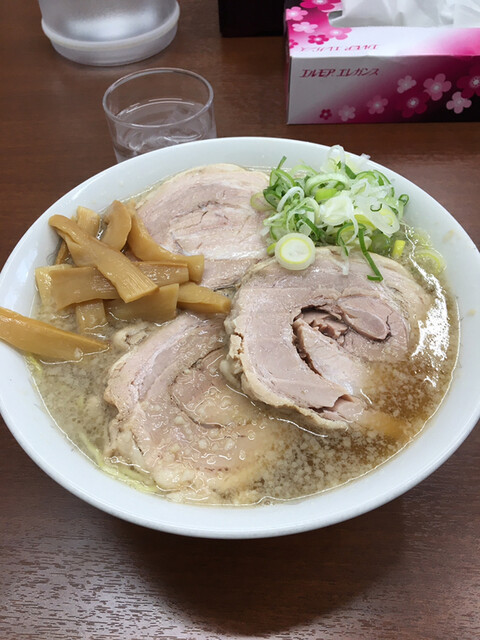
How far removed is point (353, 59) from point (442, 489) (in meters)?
1.47

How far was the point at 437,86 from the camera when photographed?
2.00 metres

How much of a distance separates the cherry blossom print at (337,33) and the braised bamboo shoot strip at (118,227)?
1075 mm

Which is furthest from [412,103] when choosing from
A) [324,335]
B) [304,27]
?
[324,335]

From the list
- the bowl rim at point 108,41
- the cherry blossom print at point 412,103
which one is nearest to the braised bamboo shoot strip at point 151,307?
the cherry blossom print at point 412,103

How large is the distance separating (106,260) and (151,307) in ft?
0.56

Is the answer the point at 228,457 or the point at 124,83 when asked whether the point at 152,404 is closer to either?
the point at 228,457

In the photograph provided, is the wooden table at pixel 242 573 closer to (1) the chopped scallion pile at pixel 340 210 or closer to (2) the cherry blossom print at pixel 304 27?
(1) the chopped scallion pile at pixel 340 210

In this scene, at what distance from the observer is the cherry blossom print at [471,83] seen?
76.4 inches

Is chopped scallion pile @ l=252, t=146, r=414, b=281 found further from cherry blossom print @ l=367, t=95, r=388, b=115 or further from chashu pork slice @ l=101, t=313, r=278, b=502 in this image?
cherry blossom print @ l=367, t=95, r=388, b=115

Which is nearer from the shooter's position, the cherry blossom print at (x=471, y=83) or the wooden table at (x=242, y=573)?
the wooden table at (x=242, y=573)

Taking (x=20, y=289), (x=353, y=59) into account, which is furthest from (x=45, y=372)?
(x=353, y=59)

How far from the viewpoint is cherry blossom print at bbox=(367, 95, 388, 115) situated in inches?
81.7

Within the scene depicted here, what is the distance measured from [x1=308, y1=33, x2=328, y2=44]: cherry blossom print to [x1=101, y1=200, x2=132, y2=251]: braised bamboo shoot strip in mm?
994

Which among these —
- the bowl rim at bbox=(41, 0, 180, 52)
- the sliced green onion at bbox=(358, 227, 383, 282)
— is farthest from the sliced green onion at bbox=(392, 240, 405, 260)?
the bowl rim at bbox=(41, 0, 180, 52)
